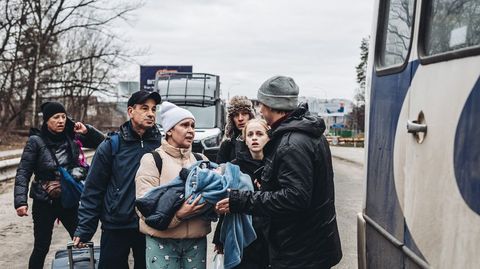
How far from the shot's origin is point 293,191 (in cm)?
325

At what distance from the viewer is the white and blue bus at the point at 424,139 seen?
7.86 ft

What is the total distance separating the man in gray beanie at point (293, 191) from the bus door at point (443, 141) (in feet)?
1.47

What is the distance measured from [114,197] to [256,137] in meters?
1.12

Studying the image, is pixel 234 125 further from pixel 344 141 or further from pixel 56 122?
pixel 344 141

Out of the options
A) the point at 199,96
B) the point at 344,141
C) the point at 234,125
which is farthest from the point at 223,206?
the point at 344,141

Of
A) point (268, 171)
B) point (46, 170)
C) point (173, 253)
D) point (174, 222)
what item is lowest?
point (173, 253)

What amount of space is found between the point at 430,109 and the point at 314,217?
3.24 feet

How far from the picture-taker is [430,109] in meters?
2.76

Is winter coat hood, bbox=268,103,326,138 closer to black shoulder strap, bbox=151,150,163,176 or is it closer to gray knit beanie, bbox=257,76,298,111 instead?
gray knit beanie, bbox=257,76,298,111

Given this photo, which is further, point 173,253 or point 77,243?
point 77,243

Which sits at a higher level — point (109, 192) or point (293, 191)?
point (293, 191)

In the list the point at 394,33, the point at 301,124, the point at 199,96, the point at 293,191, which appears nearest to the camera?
the point at 293,191

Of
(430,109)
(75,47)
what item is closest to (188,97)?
(430,109)

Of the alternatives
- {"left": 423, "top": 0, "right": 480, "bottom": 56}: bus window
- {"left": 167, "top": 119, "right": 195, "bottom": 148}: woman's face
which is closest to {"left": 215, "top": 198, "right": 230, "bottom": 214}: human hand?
{"left": 167, "top": 119, "right": 195, "bottom": 148}: woman's face
